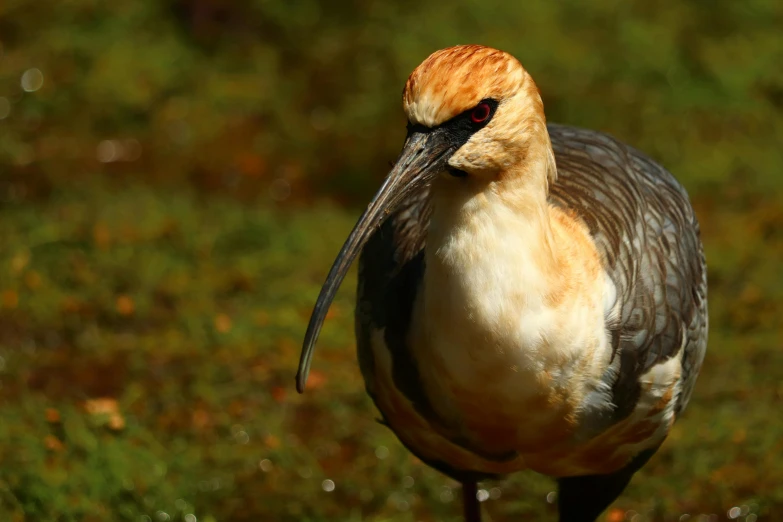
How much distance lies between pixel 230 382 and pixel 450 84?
→ 10.3 ft

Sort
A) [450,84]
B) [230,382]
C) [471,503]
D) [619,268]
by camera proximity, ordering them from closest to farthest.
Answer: [450,84] → [619,268] → [471,503] → [230,382]

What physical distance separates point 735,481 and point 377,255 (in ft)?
6.85

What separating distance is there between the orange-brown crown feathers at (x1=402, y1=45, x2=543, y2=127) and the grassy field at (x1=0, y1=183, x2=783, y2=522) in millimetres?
2290

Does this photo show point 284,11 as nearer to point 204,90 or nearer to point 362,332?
point 204,90

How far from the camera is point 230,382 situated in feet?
20.0

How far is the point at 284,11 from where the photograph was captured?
970cm

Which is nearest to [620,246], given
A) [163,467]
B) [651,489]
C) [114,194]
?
[651,489]

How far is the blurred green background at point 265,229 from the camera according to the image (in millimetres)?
5293

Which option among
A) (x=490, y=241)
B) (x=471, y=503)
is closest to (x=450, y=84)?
(x=490, y=241)

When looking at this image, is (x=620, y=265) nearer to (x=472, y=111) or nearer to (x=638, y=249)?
(x=638, y=249)

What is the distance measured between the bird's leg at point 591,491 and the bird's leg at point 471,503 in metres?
0.31

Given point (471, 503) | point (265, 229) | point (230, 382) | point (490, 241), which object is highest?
point (490, 241)

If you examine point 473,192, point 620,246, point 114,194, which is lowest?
point 114,194

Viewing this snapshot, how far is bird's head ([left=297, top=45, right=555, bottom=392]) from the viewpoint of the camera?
10.9ft
